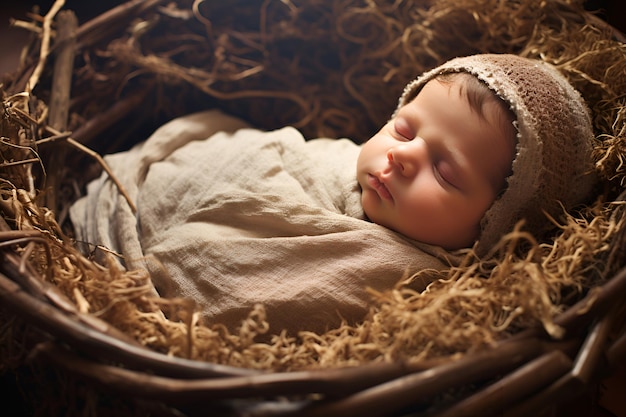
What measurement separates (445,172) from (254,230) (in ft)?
1.08

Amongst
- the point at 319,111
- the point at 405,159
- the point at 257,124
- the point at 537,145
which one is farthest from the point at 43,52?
the point at 537,145

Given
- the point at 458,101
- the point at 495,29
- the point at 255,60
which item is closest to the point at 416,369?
the point at 458,101

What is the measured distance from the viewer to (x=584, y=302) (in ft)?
2.33

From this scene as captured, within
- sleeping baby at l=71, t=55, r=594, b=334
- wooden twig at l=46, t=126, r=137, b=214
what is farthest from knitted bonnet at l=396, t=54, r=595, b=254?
wooden twig at l=46, t=126, r=137, b=214

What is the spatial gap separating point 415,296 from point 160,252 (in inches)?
17.6

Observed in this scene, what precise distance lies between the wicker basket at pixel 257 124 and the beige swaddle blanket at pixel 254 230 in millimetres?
128

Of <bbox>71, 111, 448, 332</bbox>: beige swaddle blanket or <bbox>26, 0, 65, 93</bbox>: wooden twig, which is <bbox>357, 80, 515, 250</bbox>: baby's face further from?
<bbox>26, 0, 65, 93</bbox>: wooden twig

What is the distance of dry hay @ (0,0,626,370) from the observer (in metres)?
0.76

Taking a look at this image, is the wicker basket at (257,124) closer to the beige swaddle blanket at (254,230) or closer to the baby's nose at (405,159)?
the beige swaddle blanket at (254,230)

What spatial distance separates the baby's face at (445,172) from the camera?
3.09ft

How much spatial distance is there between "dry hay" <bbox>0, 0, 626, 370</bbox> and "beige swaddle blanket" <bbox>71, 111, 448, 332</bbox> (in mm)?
44

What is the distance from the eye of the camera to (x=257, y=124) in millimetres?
1478

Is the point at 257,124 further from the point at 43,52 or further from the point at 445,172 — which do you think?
the point at 445,172

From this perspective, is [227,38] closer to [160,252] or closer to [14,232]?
[160,252]
